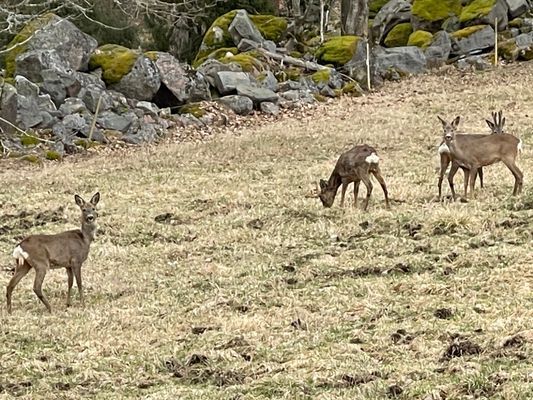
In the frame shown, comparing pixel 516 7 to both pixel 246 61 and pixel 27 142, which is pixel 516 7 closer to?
pixel 246 61

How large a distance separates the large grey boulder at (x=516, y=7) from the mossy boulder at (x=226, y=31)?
764 centimetres

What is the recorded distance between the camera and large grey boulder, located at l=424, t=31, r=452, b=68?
100ft

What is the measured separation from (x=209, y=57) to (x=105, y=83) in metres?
6.21

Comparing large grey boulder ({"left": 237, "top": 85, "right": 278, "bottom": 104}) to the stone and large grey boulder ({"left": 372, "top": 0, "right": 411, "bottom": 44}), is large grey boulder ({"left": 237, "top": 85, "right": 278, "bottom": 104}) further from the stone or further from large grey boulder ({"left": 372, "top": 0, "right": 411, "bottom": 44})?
large grey boulder ({"left": 372, "top": 0, "right": 411, "bottom": 44})

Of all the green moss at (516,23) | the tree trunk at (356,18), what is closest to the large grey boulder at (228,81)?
the tree trunk at (356,18)

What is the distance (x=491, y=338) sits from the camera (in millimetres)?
7551

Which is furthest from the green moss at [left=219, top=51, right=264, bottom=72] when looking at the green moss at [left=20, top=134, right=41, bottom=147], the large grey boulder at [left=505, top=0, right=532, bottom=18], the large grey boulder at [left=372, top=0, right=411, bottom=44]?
the large grey boulder at [left=505, top=0, right=532, bottom=18]

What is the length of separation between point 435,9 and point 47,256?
2623cm

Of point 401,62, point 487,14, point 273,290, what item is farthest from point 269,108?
point 273,290

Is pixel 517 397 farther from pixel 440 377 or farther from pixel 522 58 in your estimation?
pixel 522 58

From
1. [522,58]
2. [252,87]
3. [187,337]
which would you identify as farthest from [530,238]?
[522,58]

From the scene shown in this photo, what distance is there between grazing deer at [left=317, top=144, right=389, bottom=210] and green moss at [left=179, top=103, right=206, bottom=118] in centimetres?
1123

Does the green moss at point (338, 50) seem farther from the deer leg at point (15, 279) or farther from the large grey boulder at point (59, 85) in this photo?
the deer leg at point (15, 279)

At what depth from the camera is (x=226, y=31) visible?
33.5m
